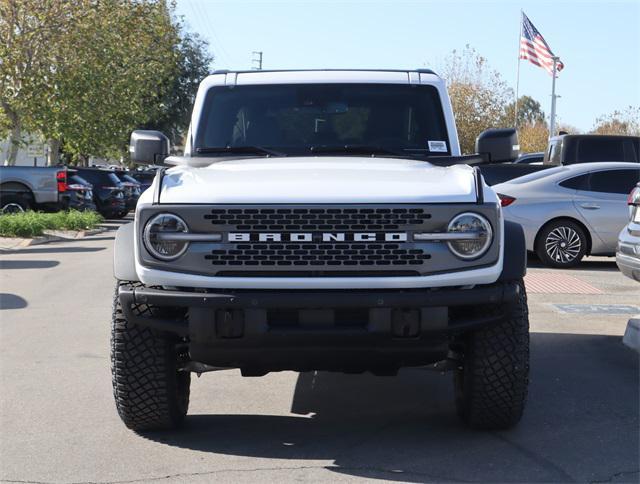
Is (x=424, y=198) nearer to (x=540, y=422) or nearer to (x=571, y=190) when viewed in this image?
(x=540, y=422)

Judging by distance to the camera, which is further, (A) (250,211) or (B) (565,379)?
(B) (565,379)

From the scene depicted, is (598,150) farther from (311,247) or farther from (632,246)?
(311,247)

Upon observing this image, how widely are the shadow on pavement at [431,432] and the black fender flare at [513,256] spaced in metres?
0.91

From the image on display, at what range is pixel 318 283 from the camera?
5.12m

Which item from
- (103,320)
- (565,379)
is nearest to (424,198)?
(565,379)

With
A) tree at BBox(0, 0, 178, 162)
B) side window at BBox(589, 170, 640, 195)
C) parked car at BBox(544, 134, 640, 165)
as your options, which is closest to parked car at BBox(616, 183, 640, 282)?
side window at BBox(589, 170, 640, 195)

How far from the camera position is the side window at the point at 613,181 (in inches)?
596

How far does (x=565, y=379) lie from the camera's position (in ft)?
24.4

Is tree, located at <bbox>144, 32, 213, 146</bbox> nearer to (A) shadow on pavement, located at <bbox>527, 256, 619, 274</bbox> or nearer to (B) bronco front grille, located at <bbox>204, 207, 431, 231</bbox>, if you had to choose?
(A) shadow on pavement, located at <bbox>527, 256, 619, 274</bbox>

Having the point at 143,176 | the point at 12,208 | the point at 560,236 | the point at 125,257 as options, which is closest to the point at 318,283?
the point at 125,257

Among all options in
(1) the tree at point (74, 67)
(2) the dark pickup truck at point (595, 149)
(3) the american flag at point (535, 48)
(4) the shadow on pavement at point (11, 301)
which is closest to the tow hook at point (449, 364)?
(4) the shadow on pavement at point (11, 301)

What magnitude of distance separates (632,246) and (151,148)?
420cm

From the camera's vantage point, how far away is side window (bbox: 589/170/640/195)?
49.6ft

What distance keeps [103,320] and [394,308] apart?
568 centimetres
